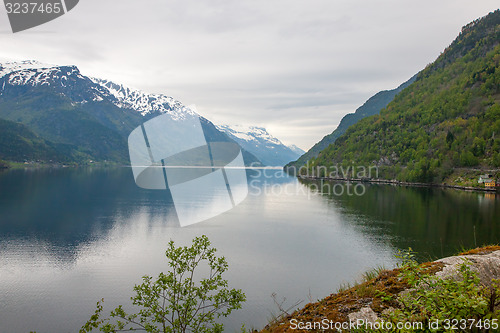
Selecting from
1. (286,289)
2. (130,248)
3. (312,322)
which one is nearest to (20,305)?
(130,248)

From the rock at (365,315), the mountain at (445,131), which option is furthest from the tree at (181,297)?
the mountain at (445,131)

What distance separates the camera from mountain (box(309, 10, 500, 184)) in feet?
413

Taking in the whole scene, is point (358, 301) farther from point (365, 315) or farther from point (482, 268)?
point (482, 268)

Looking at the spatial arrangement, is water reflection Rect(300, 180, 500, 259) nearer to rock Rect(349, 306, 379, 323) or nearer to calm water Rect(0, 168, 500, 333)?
calm water Rect(0, 168, 500, 333)

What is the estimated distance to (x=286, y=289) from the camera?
966 inches

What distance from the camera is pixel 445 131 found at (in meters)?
147

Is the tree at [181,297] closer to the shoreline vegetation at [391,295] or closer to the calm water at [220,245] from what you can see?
the shoreline vegetation at [391,295]

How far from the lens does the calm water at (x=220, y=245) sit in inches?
880

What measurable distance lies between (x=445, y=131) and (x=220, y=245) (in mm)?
145625

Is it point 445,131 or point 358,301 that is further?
point 445,131

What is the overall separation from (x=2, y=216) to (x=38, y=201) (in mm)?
18577

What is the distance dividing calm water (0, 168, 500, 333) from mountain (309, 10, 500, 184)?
65.3 meters

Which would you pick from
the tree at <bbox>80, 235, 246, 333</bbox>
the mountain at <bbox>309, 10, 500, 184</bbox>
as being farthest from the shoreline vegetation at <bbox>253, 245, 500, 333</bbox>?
the mountain at <bbox>309, 10, 500, 184</bbox>

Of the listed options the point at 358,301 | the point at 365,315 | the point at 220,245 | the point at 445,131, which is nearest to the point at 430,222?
the point at 220,245
